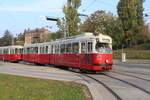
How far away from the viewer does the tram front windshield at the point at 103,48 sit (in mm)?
20684

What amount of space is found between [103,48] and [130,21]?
1939 inches

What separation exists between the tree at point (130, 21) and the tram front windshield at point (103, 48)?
47396 mm

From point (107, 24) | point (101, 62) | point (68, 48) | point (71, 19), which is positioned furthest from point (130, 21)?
point (101, 62)

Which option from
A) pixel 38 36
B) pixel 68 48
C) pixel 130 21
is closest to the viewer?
pixel 68 48

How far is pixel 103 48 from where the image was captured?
20953mm

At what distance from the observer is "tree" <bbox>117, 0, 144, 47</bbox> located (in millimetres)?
67688

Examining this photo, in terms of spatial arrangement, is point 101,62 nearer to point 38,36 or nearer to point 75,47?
point 75,47

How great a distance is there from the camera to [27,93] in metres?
10.4

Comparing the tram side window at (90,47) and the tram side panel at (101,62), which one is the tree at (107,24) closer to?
the tram side window at (90,47)

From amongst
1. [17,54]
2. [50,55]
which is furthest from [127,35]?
[50,55]

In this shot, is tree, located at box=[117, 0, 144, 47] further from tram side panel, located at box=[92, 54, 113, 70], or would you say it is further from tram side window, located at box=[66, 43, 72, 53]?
tram side panel, located at box=[92, 54, 113, 70]

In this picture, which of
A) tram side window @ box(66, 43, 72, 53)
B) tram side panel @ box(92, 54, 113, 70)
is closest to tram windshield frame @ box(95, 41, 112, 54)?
tram side panel @ box(92, 54, 113, 70)

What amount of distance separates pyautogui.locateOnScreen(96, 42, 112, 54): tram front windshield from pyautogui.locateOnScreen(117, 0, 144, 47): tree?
155 ft

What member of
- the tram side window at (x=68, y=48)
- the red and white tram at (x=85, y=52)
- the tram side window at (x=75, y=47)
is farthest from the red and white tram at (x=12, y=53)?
the tram side window at (x=75, y=47)
